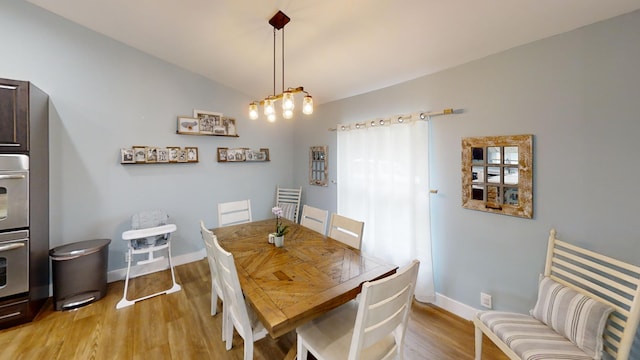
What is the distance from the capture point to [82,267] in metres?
2.50

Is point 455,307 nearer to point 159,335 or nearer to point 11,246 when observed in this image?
point 159,335

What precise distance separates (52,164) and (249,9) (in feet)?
8.81

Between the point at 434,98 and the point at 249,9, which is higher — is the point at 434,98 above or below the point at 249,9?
below

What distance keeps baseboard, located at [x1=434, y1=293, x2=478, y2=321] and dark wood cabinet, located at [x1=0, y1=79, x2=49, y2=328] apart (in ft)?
12.7

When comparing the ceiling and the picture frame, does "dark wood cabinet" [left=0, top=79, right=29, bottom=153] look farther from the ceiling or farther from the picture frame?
the picture frame

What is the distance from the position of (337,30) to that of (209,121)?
232cm

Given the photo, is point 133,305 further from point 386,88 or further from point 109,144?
point 386,88

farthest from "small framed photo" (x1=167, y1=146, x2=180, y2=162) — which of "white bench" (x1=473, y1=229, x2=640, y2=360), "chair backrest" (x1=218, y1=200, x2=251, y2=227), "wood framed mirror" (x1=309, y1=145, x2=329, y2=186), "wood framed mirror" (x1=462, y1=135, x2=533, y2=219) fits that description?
"white bench" (x1=473, y1=229, x2=640, y2=360)

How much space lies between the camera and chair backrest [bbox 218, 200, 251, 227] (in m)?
2.88

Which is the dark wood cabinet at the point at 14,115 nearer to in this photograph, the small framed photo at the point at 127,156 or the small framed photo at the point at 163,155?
the small framed photo at the point at 127,156

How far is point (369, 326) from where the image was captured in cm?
114

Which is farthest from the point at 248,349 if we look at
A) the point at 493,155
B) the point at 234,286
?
the point at 493,155

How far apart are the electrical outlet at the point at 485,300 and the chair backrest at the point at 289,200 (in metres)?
2.68

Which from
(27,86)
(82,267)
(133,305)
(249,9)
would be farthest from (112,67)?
(133,305)
